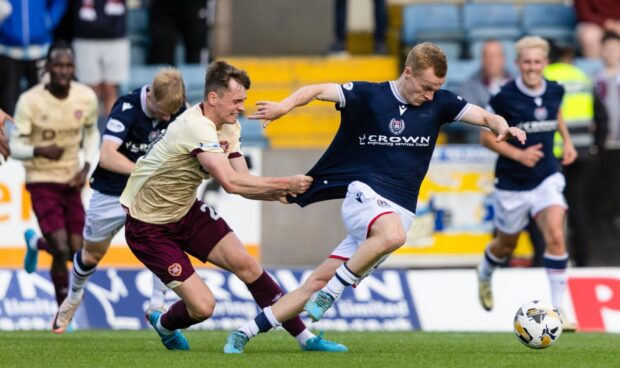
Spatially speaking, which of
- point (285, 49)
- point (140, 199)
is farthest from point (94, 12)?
point (140, 199)

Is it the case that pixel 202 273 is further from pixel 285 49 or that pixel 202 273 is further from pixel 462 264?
pixel 285 49

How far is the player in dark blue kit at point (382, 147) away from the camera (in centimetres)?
949

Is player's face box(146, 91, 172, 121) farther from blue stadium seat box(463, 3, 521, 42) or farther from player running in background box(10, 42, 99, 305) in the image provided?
blue stadium seat box(463, 3, 521, 42)

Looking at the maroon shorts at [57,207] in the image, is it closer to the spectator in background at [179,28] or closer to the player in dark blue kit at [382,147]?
the player in dark blue kit at [382,147]

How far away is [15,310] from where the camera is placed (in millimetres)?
13750

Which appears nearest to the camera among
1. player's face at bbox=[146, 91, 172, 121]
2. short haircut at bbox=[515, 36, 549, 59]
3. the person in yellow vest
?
player's face at bbox=[146, 91, 172, 121]

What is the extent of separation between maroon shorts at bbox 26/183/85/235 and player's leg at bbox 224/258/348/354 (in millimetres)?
3742

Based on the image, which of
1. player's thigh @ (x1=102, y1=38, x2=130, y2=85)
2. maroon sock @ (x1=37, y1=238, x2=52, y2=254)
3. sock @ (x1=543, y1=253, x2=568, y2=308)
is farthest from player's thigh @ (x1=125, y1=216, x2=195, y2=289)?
player's thigh @ (x1=102, y1=38, x2=130, y2=85)

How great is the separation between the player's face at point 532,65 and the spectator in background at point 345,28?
4.78 meters

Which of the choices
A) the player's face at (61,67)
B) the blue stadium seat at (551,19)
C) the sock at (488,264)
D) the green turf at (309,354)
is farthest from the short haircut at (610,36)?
the player's face at (61,67)

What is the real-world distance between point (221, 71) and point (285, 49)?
9.86m

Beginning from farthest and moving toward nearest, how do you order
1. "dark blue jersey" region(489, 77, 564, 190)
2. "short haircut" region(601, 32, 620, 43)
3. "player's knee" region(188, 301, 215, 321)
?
"short haircut" region(601, 32, 620, 43), "dark blue jersey" region(489, 77, 564, 190), "player's knee" region(188, 301, 215, 321)

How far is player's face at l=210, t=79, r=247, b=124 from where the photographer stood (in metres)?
9.19

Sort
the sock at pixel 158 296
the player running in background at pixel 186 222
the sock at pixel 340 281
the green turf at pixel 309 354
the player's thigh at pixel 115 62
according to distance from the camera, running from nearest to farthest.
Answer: the green turf at pixel 309 354
the sock at pixel 340 281
the player running in background at pixel 186 222
the sock at pixel 158 296
the player's thigh at pixel 115 62
